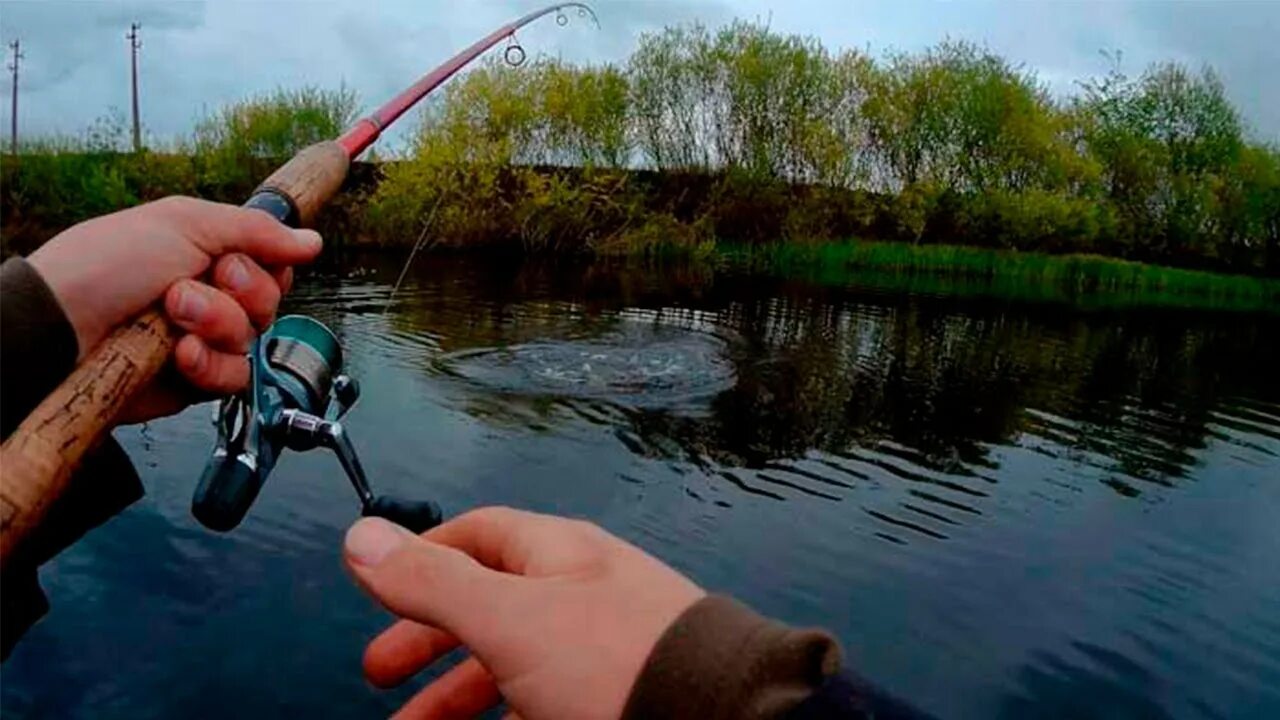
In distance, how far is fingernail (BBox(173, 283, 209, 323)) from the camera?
1.62 m

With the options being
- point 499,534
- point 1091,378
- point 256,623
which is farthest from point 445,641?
point 1091,378

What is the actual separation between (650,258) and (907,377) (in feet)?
71.2

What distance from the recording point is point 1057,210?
41.8 meters

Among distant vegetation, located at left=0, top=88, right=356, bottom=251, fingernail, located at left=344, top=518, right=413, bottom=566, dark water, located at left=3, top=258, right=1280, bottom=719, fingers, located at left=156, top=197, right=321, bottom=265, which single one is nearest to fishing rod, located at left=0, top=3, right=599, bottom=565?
fingers, located at left=156, top=197, right=321, bottom=265

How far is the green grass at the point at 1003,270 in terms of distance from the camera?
34781 mm

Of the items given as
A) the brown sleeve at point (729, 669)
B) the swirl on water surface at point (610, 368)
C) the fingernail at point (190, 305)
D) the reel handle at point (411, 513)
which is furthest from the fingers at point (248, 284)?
the swirl on water surface at point (610, 368)

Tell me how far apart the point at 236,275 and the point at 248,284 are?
0.03 m

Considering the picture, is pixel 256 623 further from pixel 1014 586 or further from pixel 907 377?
pixel 907 377

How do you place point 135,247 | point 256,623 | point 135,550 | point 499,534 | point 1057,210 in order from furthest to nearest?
point 1057,210, point 135,550, point 256,623, point 135,247, point 499,534

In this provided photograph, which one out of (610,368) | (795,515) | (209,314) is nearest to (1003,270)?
(610,368)

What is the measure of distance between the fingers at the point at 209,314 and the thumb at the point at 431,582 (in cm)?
92

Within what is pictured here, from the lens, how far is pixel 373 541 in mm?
868

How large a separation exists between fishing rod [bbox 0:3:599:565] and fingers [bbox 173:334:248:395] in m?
0.06

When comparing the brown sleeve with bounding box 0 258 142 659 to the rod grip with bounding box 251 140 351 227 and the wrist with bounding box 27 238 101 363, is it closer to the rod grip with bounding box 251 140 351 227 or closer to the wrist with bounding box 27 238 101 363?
the wrist with bounding box 27 238 101 363
